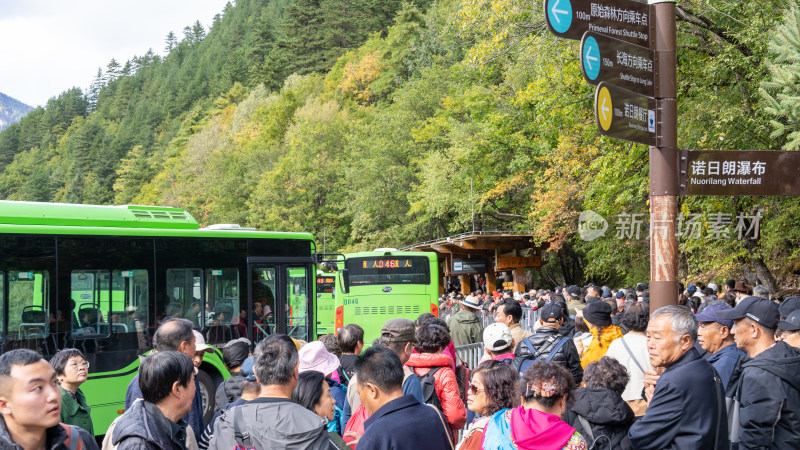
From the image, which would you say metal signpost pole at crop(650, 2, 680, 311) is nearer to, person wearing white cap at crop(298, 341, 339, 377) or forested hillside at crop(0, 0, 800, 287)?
forested hillside at crop(0, 0, 800, 287)

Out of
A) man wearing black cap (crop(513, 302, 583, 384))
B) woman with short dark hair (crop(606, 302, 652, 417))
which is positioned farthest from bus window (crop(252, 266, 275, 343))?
woman with short dark hair (crop(606, 302, 652, 417))

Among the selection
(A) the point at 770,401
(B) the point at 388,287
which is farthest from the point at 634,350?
(B) the point at 388,287

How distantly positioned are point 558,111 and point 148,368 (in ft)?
54.1

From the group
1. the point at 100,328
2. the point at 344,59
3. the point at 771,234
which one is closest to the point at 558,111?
the point at 771,234

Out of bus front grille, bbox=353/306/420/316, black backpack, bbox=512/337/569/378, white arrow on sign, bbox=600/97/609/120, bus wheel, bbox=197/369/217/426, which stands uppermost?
white arrow on sign, bbox=600/97/609/120

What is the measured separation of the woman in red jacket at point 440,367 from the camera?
5.59 meters

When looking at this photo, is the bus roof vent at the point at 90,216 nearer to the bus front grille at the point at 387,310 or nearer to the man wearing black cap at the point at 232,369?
the man wearing black cap at the point at 232,369

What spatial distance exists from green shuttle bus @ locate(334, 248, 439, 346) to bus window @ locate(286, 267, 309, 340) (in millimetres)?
5501

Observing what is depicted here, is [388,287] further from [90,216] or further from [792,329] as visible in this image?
[792,329]

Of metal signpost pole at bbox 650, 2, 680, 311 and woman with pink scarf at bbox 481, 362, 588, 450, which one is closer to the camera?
woman with pink scarf at bbox 481, 362, 588, 450

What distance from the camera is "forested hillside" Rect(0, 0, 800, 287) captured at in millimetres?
15945

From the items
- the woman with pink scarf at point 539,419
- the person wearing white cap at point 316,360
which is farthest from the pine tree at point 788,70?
the person wearing white cap at point 316,360

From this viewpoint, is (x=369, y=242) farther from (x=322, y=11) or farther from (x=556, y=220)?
(x=322, y=11)

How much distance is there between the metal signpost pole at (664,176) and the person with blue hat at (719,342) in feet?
2.21
